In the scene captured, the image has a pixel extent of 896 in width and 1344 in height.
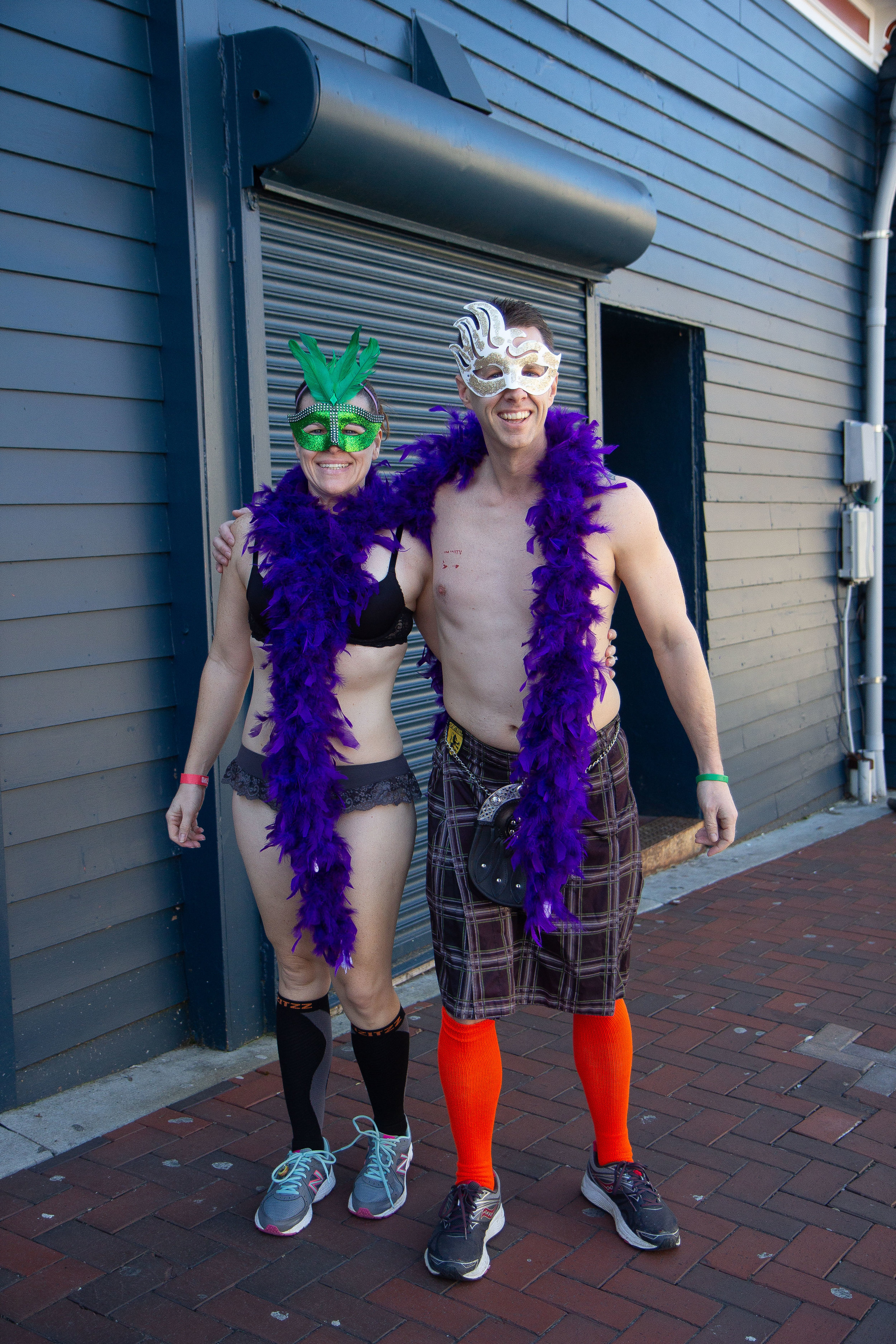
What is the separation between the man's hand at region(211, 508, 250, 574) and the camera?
8.82ft

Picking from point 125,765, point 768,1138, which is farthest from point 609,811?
point 125,765

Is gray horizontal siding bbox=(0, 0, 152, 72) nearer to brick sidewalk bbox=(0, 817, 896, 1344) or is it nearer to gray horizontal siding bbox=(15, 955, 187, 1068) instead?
gray horizontal siding bbox=(15, 955, 187, 1068)

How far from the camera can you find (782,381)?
707cm

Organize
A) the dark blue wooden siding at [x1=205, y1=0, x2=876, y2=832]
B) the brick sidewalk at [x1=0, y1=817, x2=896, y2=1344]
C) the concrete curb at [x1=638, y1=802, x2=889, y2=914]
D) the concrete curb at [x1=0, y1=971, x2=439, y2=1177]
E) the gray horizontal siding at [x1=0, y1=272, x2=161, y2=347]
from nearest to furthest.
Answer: the brick sidewalk at [x1=0, y1=817, x2=896, y2=1344]
the concrete curb at [x1=0, y1=971, x2=439, y2=1177]
the gray horizontal siding at [x1=0, y1=272, x2=161, y2=347]
the dark blue wooden siding at [x1=205, y1=0, x2=876, y2=832]
the concrete curb at [x1=638, y1=802, x2=889, y2=914]

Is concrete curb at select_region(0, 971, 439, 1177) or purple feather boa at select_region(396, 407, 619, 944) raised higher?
purple feather boa at select_region(396, 407, 619, 944)

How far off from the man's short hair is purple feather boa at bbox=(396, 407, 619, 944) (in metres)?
0.28

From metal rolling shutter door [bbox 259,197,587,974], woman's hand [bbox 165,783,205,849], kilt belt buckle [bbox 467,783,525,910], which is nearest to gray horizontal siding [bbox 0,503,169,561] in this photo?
metal rolling shutter door [bbox 259,197,587,974]

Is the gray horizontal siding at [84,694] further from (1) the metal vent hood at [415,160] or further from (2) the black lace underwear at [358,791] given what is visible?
(1) the metal vent hood at [415,160]

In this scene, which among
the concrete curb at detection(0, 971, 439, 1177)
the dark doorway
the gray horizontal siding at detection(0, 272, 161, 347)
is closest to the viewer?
the concrete curb at detection(0, 971, 439, 1177)

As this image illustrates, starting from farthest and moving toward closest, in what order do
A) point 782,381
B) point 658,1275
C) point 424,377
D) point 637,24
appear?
point 782,381 < point 637,24 < point 424,377 < point 658,1275

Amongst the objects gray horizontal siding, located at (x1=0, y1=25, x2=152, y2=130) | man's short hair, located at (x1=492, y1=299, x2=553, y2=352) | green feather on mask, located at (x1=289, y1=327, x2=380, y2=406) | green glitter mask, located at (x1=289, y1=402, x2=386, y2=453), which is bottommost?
green glitter mask, located at (x1=289, y1=402, x2=386, y2=453)

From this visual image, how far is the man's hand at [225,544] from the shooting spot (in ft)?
8.82

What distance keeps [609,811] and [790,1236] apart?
3.55 ft

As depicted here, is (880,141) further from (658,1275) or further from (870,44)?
(658,1275)
